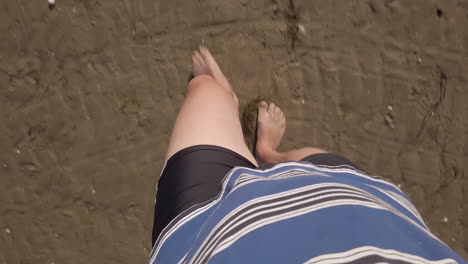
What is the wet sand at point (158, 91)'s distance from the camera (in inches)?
53.3

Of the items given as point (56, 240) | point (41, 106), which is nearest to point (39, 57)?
point (41, 106)

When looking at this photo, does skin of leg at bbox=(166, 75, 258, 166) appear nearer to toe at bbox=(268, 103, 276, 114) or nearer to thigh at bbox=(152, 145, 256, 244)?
thigh at bbox=(152, 145, 256, 244)

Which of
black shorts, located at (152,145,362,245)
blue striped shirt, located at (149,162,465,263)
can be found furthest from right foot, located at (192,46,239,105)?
blue striped shirt, located at (149,162,465,263)

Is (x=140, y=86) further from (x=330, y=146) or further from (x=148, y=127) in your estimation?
(x=330, y=146)

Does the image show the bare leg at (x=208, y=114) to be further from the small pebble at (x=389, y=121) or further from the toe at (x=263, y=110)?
the small pebble at (x=389, y=121)

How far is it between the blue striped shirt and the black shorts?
0.05 m

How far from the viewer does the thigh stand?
0.87m

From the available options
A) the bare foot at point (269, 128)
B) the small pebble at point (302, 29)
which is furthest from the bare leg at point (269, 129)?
the small pebble at point (302, 29)

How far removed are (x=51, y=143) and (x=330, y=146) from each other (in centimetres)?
80

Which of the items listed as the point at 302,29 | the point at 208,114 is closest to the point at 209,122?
the point at 208,114

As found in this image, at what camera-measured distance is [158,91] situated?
1391 millimetres

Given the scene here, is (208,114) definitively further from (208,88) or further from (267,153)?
(267,153)

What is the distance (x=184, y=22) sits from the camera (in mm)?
1360

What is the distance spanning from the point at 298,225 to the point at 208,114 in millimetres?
524
